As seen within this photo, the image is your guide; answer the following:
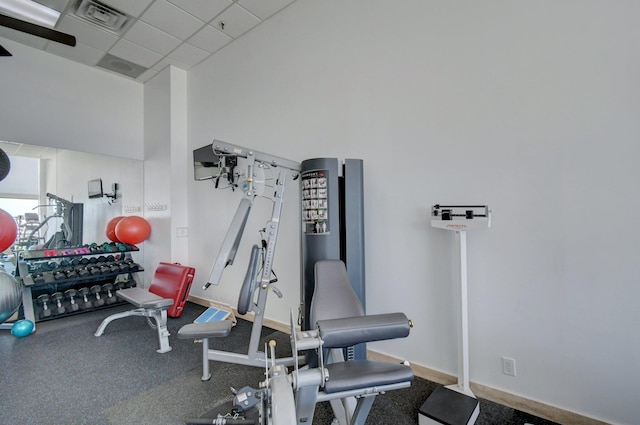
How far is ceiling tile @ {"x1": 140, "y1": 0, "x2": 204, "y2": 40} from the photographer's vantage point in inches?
130

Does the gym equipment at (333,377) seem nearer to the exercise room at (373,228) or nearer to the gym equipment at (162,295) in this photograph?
the exercise room at (373,228)

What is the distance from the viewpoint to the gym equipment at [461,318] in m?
1.79

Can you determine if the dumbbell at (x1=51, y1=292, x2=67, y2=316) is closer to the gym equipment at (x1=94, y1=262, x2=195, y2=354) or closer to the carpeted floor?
the carpeted floor

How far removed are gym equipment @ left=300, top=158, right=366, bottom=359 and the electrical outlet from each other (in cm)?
95

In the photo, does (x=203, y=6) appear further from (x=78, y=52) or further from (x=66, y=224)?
(x=66, y=224)

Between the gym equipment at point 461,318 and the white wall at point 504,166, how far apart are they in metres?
0.14

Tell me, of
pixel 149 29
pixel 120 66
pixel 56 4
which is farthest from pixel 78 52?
pixel 149 29

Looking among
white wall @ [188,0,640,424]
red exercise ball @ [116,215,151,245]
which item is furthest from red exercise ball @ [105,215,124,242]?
white wall @ [188,0,640,424]

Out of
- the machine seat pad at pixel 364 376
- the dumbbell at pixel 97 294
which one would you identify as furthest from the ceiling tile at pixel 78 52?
the machine seat pad at pixel 364 376

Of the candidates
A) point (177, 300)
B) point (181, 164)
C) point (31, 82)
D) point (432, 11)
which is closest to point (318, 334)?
point (432, 11)

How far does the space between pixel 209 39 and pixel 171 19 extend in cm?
51

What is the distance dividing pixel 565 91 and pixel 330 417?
2.52 metres

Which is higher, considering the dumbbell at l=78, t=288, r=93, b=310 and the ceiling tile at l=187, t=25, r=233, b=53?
the ceiling tile at l=187, t=25, r=233, b=53

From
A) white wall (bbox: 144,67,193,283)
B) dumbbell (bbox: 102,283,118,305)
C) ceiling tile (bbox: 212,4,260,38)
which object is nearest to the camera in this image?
ceiling tile (bbox: 212,4,260,38)
